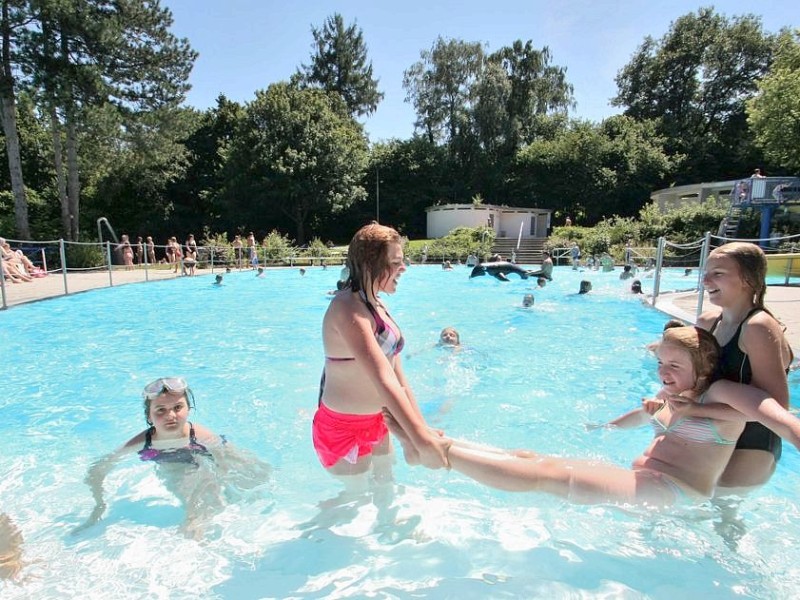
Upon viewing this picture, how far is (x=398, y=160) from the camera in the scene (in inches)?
1727

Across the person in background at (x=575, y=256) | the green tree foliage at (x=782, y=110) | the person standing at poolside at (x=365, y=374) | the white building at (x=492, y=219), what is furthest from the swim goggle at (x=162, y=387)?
the green tree foliage at (x=782, y=110)

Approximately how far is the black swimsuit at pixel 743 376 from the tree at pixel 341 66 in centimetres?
5179

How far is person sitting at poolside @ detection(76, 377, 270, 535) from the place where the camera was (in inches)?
132

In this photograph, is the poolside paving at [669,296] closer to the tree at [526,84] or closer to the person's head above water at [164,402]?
the person's head above water at [164,402]

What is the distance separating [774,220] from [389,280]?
3074cm

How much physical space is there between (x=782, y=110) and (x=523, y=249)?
16.3m

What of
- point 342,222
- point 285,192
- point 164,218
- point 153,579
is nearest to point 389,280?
point 153,579

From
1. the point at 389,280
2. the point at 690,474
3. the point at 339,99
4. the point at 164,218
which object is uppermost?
the point at 339,99

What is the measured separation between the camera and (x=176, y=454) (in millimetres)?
3432

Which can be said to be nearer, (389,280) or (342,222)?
(389,280)

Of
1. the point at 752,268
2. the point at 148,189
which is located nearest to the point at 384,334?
the point at 752,268

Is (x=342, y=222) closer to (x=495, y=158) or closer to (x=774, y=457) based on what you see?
(x=495, y=158)

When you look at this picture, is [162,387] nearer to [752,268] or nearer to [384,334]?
[384,334]

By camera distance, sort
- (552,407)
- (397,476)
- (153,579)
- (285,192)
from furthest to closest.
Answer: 1. (285,192)
2. (552,407)
3. (397,476)
4. (153,579)
